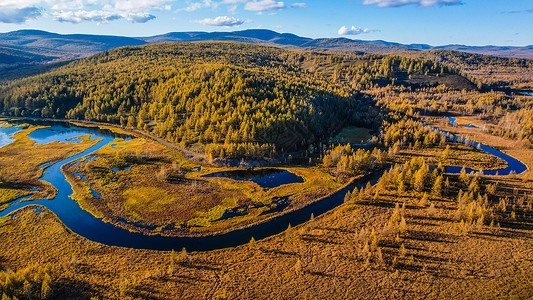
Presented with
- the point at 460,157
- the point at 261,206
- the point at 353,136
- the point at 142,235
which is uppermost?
the point at 353,136

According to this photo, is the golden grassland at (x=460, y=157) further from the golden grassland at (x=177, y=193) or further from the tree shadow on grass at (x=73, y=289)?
the tree shadow on grass at (x=73, y=289)

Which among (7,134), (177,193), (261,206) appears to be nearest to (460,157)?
(261,206)

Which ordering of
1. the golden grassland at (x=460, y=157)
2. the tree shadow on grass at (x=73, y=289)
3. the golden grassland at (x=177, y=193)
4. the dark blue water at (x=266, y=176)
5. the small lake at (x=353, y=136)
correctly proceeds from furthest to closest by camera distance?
the small lake at (x=353, y=136) → the golden grassland at (x=460, y=157) → the dark blue water at (x=266, y=176) → the golden grassland at (x=177, y=193) → the tree shadow on grass at (x=73, y=289)

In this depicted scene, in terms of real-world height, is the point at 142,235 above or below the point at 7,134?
below

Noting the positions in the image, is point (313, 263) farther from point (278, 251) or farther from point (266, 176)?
point (266, 176)

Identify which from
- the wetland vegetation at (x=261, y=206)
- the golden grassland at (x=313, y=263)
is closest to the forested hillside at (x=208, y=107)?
the wetland vegetation at (x=261, y=206)
